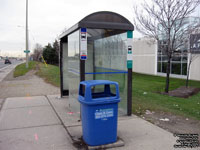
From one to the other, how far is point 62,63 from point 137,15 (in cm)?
530

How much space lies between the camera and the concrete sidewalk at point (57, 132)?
396 cm

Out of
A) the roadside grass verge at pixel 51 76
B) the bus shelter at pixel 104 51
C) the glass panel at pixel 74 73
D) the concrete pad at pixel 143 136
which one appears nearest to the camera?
the concrete pad at pixel 143 136

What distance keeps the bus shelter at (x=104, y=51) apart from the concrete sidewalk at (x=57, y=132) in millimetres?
773

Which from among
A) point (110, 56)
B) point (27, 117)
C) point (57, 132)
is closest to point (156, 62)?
point (110, 56)

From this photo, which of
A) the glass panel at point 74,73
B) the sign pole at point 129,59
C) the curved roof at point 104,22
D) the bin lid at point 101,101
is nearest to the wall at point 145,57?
the glass panel at point 74,73

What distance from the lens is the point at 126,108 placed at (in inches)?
235

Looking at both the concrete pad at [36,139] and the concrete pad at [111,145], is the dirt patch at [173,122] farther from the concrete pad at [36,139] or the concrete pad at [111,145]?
the concrete pad at [36,139]

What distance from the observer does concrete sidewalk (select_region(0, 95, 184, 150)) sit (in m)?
3.96

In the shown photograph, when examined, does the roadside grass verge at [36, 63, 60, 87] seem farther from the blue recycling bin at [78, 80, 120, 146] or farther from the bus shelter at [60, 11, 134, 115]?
the blue recycling bin at [78, 80, 120, 146]

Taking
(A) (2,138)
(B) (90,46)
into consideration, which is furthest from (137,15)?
(A) (2,138)

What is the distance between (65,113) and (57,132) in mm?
1582

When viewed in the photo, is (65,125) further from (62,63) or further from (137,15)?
(137,15)

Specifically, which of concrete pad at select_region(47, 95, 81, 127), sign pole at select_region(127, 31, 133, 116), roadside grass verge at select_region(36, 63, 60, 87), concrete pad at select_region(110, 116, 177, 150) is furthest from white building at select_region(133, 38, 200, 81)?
concrete pad at select_region(110, 116, 177, 150)

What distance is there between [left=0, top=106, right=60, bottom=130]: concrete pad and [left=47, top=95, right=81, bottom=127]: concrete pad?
20cm
